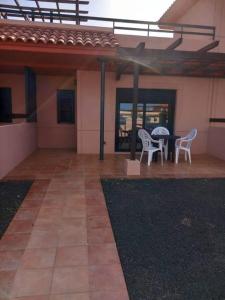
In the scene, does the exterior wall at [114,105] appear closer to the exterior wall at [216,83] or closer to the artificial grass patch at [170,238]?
the exterior wall at [216,83]

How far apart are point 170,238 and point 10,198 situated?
290 cm

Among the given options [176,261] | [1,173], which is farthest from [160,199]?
[1,173]

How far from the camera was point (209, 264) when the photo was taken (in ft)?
8.68

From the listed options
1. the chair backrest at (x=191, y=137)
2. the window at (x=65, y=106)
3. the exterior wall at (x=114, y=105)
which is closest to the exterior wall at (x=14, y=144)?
the window at (x=65, y=106)

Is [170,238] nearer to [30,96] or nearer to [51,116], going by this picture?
[30,96]

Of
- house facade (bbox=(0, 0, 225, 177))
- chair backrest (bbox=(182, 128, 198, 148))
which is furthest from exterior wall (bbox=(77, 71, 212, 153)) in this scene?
chair backrest (bbox=(182, 128, 198, 148))

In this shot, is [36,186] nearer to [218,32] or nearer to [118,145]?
[118,145]

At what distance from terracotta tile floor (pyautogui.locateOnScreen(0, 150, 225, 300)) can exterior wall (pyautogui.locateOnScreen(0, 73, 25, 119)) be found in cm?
443

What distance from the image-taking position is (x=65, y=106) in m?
9.91

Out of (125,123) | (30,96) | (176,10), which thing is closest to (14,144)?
(30,96)

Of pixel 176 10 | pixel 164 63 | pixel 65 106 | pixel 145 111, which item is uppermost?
pixel 176 10

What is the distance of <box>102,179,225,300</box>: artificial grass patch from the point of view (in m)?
2.30

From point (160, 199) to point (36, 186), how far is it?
100 inches

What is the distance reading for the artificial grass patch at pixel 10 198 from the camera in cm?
357
